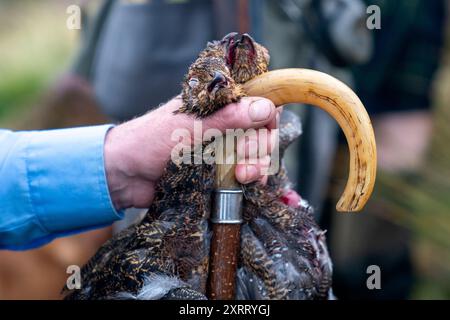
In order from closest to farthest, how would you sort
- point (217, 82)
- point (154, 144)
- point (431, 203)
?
point (217, 82), point (154, 144), point (431, 203)

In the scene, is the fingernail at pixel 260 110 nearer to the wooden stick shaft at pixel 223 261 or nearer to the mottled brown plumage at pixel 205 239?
the mottled brown plumage at pixel 205 239

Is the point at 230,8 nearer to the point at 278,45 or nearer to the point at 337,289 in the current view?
the point at 278,45

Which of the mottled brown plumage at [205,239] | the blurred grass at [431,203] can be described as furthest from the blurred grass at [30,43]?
→ the mottled brown plumage at [205,239]

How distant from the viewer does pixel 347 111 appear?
113cm

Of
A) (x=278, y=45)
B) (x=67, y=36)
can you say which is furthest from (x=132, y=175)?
(x=67, y=36)

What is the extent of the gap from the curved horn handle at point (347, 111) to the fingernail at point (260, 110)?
3 cm

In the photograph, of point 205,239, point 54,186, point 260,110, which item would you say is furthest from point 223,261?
point 54,186

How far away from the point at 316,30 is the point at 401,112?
84 cm

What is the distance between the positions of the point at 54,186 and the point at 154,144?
21cm

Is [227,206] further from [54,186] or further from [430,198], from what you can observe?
[430,198]

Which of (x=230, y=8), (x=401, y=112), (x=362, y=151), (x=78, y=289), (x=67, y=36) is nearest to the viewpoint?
(x=362, y=151)

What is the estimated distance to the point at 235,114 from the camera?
1.14 meters

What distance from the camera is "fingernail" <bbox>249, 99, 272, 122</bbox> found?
45.0 inches

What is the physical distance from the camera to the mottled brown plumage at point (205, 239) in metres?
1.15
